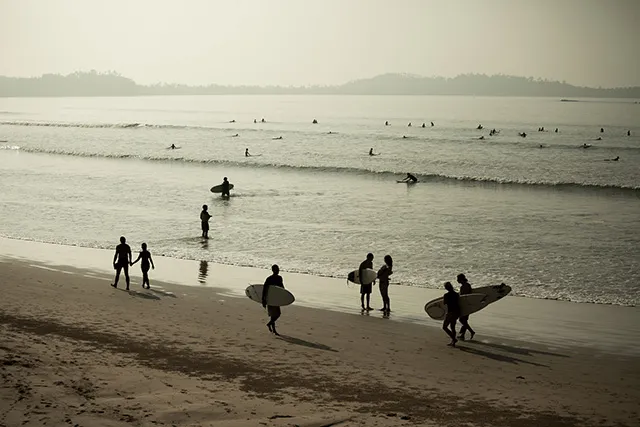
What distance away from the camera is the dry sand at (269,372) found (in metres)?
9.09

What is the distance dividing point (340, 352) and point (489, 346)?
294 cm

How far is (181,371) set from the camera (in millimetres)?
10836

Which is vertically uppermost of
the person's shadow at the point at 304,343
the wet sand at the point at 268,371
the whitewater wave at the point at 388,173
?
the whitewater wave at the point at 388,173

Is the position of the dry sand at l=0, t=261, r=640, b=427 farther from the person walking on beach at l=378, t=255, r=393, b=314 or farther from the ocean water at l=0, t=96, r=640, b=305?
the ocean water at l=0, t=96, r=640, b=305

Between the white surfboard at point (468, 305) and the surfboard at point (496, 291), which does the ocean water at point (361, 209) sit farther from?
the white surfboard at point (468, 305)

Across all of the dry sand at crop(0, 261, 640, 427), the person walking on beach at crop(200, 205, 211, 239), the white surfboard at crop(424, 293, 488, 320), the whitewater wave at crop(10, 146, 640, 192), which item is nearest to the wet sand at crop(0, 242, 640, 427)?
the dry sand at crop(0, 261, 640, 427)

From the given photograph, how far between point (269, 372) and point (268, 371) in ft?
0.19

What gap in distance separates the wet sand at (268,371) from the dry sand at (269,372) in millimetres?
30

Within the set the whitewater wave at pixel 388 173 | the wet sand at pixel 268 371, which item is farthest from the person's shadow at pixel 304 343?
the whitewater wave at pixel 388 173

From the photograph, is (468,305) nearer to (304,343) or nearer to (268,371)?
(304,343)

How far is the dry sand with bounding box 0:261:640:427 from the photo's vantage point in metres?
9.09

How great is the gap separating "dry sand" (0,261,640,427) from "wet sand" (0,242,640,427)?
0.10 feet

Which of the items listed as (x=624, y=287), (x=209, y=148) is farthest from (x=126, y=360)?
(x=209, y=148)

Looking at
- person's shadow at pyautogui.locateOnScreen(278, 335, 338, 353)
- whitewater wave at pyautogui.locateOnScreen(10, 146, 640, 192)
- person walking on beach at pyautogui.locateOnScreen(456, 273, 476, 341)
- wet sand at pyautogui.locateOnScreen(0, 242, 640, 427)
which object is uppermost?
whitewater wave at pyautogui.locateOnScreen(10, 146, 640, 192)
